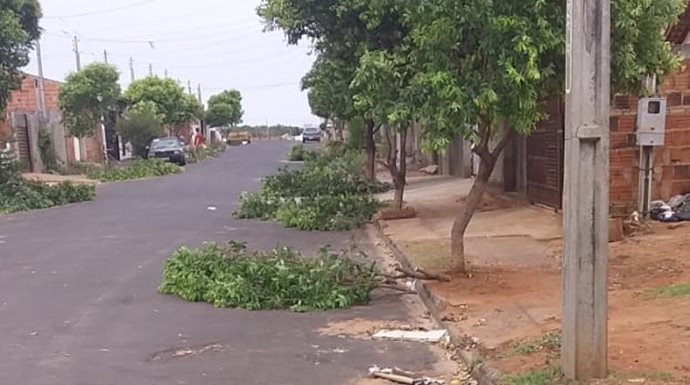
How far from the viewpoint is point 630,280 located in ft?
30.8

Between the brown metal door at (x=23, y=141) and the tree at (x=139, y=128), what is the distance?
11.6m

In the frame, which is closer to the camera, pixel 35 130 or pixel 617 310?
pixel 617 310

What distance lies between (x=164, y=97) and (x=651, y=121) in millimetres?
48742

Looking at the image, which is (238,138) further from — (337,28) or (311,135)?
(337,28)

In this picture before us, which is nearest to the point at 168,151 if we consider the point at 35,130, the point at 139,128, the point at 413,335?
Result: the point at 139,128

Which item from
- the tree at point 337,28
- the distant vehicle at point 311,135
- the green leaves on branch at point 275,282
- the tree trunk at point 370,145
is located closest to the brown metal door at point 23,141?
the tree trunk at point 370,145

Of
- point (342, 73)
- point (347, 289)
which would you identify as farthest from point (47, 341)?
point (342, 73)

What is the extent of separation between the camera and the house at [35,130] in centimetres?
3400

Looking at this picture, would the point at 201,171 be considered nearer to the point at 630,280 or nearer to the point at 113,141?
the point at 113,141

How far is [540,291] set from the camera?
30.5 feet

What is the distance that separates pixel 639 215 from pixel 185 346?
8.11 meters

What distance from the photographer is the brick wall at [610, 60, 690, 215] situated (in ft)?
43.1

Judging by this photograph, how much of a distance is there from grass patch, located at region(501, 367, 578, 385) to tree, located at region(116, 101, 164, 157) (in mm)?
44357

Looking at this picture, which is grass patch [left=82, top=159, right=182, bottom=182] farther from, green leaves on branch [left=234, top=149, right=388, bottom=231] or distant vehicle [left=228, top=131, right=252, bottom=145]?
distant vehicle [left=228, top=131, right=252, bottom=145]
